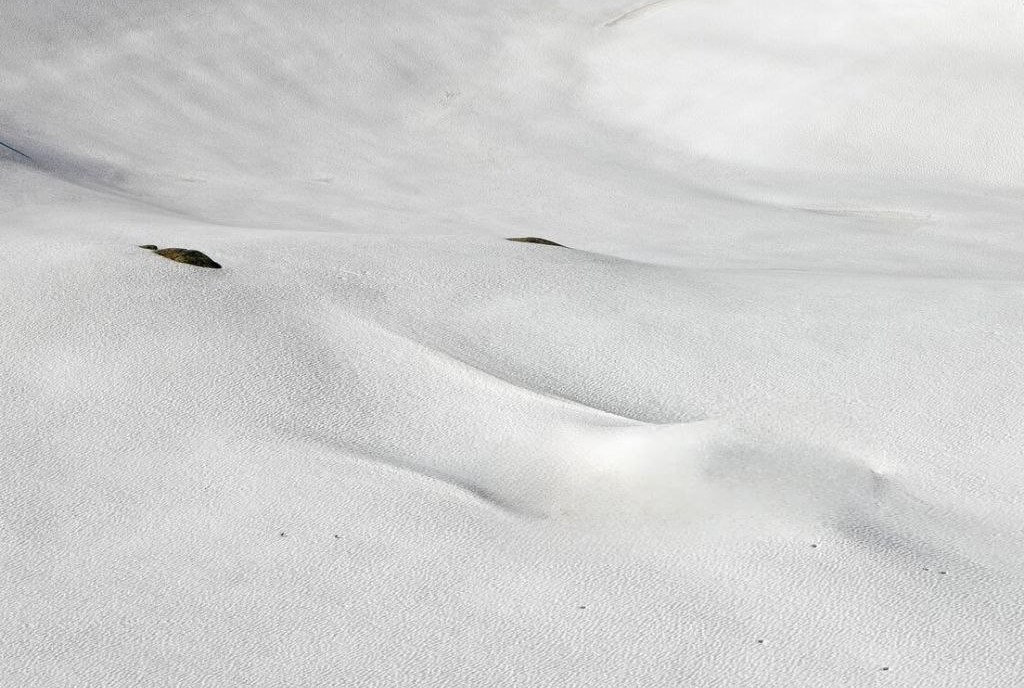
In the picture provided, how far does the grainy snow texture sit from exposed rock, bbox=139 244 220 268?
0.14ft

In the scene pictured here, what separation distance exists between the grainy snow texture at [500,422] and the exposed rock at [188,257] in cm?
4

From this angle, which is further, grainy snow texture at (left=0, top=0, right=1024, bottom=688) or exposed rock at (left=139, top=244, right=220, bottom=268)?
exposed rock at (left=139, top=244, right=220, bottom=268)

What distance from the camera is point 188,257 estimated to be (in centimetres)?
305

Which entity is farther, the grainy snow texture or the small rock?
the small rock

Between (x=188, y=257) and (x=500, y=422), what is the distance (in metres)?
0.92

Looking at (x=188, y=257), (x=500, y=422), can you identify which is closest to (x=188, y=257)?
(x=188, y=257)

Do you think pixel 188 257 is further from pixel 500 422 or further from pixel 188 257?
pixel 500 422

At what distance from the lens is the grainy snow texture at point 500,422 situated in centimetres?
191

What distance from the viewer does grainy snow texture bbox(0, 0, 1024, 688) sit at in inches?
75.1

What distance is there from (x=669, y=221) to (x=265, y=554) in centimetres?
261

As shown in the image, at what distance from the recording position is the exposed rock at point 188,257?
3041mm

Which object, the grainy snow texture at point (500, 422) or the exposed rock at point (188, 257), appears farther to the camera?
the exposed rock at point (188, 257)

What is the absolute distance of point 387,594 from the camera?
6.57 ft

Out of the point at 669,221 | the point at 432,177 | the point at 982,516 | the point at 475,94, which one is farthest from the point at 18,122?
the point at 982,516
